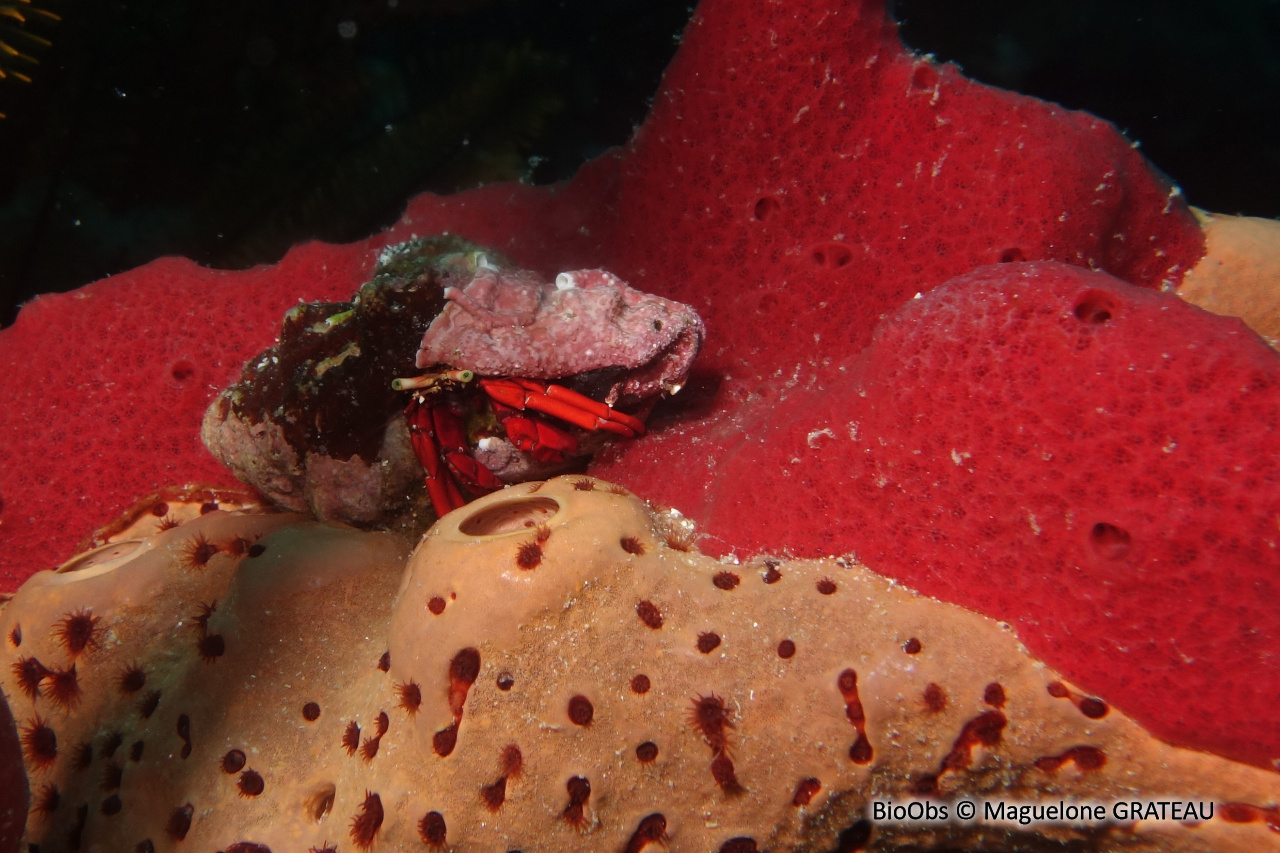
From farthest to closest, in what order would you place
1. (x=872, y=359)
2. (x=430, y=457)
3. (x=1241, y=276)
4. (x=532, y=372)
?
(x=1241, y=276)
(x=430, y=457)
(x=532, y=372)
(x=872, y=359)

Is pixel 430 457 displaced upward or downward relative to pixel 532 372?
downward

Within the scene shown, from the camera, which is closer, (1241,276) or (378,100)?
(1241,276)

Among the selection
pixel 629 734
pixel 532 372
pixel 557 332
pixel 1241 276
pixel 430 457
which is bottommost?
pixel 629 734

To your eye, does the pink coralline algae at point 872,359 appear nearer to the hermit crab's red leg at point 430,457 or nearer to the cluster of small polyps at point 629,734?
the cluster of small polyps at point 629,734

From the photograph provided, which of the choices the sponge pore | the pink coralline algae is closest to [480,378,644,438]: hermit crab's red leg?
the pink coralline algae

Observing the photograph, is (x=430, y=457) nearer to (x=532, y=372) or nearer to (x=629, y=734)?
(x=532, y=372)

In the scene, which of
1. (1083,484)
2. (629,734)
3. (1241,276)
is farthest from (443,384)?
(1241,276)

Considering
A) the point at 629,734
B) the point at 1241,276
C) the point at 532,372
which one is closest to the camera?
the point at 629,734

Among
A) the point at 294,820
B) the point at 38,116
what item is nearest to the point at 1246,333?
the point at 294,820
